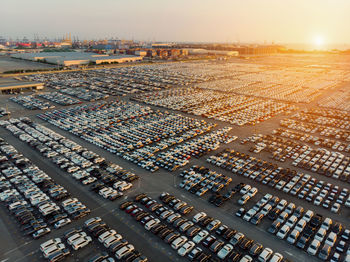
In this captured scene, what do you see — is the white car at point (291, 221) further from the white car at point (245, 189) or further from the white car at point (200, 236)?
the white car at point (200, 236)

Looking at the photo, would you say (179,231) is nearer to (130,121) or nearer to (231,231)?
(231,231)

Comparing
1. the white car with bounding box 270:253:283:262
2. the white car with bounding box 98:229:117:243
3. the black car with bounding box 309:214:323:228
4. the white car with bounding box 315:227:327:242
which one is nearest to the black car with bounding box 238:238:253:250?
the white car with bounding box 270:253:283:262

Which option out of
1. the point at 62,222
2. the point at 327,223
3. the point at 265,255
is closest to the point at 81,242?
the point at 62,222

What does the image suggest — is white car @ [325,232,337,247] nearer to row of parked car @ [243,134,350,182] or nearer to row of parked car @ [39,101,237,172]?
row of parked car @ [243,134,350,182]

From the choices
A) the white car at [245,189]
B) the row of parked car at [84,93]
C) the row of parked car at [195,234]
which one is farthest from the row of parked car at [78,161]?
the row of parked car at [84,93]

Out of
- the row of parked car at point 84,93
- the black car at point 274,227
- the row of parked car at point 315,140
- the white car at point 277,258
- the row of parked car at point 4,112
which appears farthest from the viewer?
the row of parked car at point 84,93
